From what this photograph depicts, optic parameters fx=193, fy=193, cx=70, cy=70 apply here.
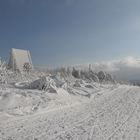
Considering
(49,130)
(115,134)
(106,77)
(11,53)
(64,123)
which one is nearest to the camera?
(115,134)

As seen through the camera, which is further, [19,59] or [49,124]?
[19,59]

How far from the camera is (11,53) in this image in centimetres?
2830

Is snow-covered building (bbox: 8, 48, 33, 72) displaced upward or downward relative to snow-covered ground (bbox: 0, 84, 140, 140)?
upward

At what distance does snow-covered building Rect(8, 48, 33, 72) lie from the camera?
90.5 ft

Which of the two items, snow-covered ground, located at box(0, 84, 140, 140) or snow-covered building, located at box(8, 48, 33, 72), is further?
snow-covered building, located at box(8, 48, 33, 72)

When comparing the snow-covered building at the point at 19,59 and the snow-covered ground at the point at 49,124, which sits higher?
the snow-covered building at the point at 19,59

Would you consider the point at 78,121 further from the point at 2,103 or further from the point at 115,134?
the point at 2,103

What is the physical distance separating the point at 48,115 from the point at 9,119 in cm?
184

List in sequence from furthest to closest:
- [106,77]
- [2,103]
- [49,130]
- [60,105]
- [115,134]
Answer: [106,77], [60,105], [2,103], [49,130], [115,134]

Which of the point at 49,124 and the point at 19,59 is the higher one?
the point at 19,59

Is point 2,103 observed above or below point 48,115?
above

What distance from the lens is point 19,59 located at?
95.4 feet

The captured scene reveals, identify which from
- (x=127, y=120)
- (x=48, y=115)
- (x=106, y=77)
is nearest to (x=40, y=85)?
(x=48, y=115)

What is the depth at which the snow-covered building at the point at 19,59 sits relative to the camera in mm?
27578
